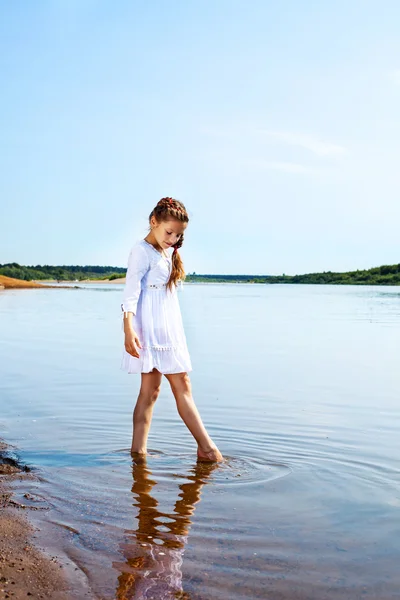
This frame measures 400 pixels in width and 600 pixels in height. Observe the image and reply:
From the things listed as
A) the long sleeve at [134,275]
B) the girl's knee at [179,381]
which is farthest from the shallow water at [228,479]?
the long sleeve at [134,275]

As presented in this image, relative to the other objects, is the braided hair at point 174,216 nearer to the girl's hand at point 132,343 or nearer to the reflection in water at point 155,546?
the girl's hand at point 132,343

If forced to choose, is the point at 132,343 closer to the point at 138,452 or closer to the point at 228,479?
the point at 138,452

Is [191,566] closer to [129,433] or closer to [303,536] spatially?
[303,536]

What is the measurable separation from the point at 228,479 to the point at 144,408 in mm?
871

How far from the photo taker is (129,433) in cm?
630

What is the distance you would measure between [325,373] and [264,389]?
5.47ft

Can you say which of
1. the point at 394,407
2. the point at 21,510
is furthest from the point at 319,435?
the point at 21,510

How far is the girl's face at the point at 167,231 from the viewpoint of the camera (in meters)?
5.14

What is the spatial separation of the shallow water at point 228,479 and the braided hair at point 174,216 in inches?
53.0

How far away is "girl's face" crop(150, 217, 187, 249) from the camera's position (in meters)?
5.14

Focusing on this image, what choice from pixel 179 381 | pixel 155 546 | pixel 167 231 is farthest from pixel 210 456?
pixel 155 546

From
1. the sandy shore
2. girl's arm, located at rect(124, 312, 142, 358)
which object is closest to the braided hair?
girl's arm, located at rect(124, 312, 142, 358)

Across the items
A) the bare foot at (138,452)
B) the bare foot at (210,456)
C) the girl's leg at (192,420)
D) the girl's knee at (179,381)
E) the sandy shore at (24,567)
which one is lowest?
the bare foot at (138,452)

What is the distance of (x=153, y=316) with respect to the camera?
17.2 feet
